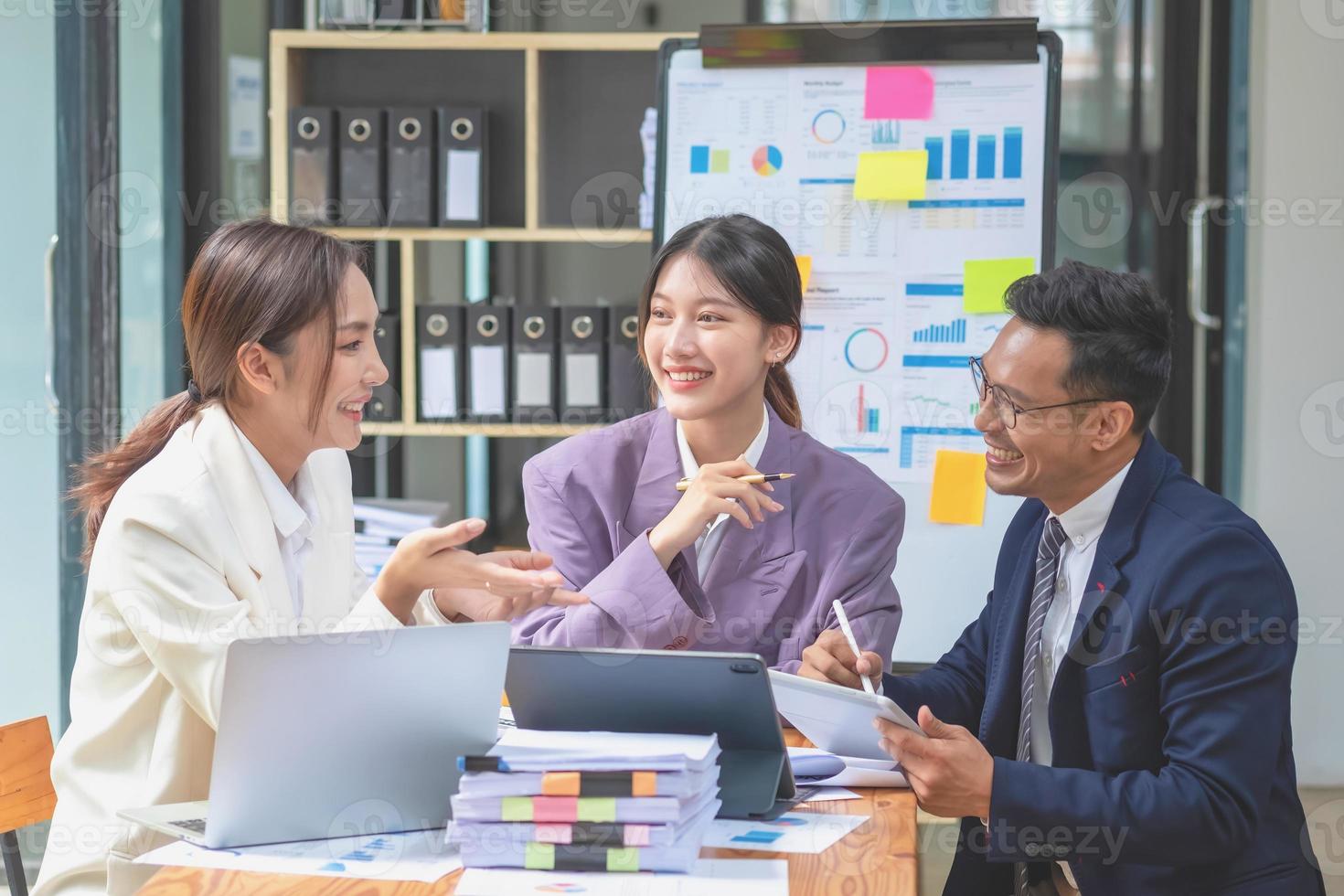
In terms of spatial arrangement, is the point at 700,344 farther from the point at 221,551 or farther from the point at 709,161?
the point at 709,161

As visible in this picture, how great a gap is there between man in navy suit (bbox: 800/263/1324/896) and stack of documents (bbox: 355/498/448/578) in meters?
1.94

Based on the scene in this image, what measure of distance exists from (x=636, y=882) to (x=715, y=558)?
829mm

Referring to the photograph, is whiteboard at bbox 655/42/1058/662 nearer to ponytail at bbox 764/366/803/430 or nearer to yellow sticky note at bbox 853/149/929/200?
yellow sticky note at bbox 853/149/929/200

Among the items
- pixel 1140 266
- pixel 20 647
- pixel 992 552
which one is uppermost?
pixel 1140 266

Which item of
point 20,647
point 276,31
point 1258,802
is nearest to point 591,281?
point 276,31

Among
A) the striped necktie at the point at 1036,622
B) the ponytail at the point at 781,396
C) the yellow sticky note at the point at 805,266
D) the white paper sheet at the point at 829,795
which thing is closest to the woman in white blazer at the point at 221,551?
the white paper sheet at the point at 829,795

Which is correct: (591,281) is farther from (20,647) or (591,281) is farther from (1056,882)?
(1056,882)

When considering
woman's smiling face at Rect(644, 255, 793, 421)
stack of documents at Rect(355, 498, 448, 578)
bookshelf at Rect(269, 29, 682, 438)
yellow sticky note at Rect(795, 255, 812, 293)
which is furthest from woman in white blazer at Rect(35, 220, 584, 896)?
bookshelf at Rect(269, 29, 682, 438)

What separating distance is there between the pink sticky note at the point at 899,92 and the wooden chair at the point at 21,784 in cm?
215

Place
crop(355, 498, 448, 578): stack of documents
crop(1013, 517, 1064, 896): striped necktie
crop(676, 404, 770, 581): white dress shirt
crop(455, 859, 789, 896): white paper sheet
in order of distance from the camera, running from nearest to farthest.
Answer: crop(455, 859, 789, 896): white paper sheet < crop(1013, 517, 1064, 896): striped necktie < crop(676, 404, 770, 581): white dress shirt < crop(355, 498, 448, 578): stack of documents

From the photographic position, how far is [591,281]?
4004mm

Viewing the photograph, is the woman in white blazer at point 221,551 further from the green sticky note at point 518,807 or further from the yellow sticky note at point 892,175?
the yellow sticky note at point 892,175

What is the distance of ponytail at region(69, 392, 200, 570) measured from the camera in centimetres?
155

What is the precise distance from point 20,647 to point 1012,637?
2.48 metres
